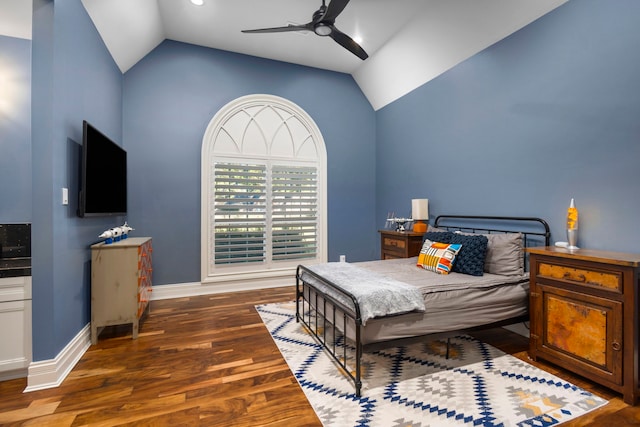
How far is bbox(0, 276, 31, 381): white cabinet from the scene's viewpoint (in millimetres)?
2094

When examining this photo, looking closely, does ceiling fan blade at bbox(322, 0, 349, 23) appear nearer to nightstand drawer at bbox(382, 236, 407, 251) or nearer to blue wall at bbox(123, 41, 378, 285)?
blue wall at bbox(123, 41, 378, 285)

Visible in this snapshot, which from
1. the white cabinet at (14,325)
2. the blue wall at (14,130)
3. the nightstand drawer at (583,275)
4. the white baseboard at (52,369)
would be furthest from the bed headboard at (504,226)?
the blue wall at (14,130)

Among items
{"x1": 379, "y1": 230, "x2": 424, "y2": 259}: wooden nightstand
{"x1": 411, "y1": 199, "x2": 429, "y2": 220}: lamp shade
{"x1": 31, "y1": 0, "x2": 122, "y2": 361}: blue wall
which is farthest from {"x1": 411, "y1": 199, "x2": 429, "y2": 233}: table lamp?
{"x1": 31, "y1": 0, "x2": 122, "y2": 361}: blue wall

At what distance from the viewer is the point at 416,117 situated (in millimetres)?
4414

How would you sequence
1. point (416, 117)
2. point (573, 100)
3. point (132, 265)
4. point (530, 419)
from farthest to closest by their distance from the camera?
point (416, 117) < point (132, 265) < point (573, 100) < point (530, 419)

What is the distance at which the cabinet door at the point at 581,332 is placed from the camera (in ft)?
6.23

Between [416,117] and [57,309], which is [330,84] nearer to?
[416,117]

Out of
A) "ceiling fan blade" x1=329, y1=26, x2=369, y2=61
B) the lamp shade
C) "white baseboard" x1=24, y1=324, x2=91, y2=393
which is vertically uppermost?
"ceiling fan blade" x1=329, y1=26, x2=369, y2=61

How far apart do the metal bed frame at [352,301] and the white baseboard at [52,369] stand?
76.2 inches

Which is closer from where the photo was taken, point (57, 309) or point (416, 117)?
point (57, 309)

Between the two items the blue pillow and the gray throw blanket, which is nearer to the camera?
the gray throw blanket

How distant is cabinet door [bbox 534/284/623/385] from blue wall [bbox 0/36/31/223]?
4.50 m

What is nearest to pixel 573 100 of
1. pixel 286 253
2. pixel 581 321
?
pixel 581 321

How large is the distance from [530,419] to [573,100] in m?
2.51
